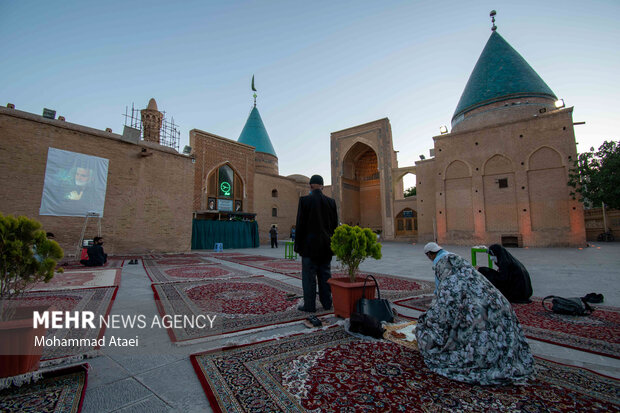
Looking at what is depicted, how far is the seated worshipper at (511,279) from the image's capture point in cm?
354

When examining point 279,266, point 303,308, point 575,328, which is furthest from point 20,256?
point 279,266

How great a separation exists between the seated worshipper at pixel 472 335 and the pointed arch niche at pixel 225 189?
1699 cm

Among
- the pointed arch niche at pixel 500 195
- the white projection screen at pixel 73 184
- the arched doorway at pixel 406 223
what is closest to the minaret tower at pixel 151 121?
the white projection screen at pixel 73 184

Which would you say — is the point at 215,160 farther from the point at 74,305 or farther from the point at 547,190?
the point at 547,190

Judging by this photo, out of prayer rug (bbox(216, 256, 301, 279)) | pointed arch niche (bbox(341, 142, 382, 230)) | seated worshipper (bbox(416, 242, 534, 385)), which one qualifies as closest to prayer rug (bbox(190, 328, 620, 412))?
seated worshipper (bbox(416, 242, 534, 385))

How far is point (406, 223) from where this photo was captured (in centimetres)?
2195

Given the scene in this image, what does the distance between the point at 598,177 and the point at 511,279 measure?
15.0 meters

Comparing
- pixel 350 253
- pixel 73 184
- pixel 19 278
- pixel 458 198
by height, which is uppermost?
pixel 458 198

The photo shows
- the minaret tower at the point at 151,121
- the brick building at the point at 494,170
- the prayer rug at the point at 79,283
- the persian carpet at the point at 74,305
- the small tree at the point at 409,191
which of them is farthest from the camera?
the small tree at the point at 409,191

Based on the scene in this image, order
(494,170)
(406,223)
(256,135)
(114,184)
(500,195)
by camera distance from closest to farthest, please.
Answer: (114,184) → (500,195) → (494,170) → (406,223) → (256,135)

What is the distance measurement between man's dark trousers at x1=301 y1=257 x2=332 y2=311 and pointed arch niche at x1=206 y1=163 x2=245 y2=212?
15.5m

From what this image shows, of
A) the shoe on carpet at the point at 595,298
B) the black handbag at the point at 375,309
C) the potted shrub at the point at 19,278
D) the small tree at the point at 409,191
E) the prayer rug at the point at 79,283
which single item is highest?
the small tree at the point at 409,191

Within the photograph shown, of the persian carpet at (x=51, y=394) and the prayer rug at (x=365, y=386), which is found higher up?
the prayer rug at (x=365, y=386)

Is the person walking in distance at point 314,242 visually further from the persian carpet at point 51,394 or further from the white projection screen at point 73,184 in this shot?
the white projection screen at point 73,184
